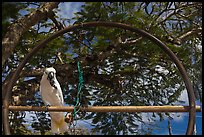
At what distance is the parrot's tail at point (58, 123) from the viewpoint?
1.17 m

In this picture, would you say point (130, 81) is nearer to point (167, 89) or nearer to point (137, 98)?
point (137, 98)

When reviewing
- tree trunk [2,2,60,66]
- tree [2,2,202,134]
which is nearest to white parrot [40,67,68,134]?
tree trunk [2,2,60,66]

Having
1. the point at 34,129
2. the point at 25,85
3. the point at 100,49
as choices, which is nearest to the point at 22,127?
the point at 34,129

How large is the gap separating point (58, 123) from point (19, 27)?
0.57 m

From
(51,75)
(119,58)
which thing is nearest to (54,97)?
(51,75)

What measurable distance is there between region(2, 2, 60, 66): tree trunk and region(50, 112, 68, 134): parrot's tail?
422mm

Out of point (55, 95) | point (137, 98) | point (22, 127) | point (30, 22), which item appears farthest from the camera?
point (137, 98)

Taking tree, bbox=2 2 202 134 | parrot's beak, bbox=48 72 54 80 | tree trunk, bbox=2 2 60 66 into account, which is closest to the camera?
parrot's beak, bbox=48 72 54 80

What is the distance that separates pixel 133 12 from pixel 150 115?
34.4 inches

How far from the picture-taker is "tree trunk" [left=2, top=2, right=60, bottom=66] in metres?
1.43

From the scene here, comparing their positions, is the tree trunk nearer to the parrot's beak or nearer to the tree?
the tree

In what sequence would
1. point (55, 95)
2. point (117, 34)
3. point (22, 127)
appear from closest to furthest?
point (55, 95) → point (117, 34) → point (22, 127)

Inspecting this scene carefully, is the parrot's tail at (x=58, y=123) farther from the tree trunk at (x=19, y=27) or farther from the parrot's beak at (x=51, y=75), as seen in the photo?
the tree trunk at (x=19, y=27)

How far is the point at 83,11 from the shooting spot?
186 cm
